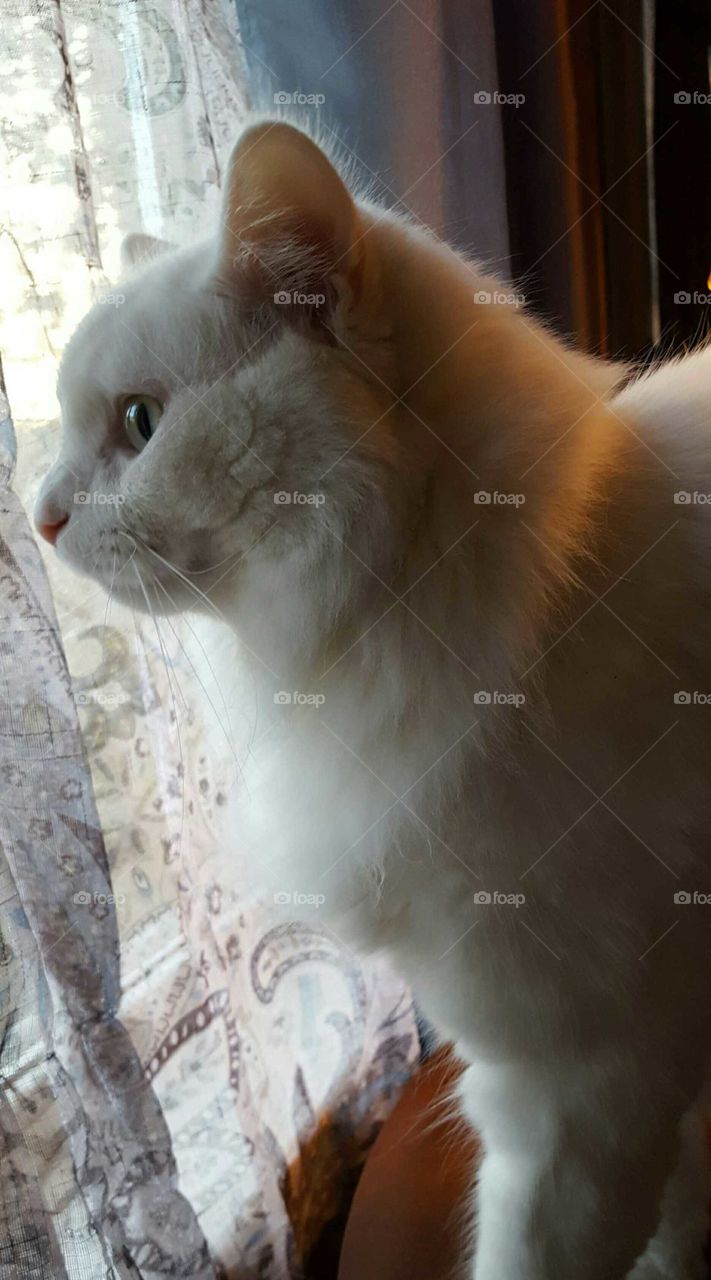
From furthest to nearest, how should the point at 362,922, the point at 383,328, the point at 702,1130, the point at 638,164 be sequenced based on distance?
the point at 638,164 → the point at 702,1130 → the point at 362,922 → the point at 383,328

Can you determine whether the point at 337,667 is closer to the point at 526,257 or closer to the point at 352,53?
the point at 352,53

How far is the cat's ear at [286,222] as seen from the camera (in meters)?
0.65

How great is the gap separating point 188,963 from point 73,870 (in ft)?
1.11

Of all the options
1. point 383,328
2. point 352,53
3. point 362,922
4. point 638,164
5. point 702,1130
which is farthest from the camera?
point 638,164

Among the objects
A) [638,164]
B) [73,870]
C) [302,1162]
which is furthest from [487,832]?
[638,164]

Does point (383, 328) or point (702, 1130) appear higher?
point (383, 328)

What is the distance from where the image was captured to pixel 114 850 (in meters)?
1.02

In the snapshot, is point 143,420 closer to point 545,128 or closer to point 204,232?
point 204,232

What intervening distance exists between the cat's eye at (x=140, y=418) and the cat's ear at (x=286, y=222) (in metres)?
0.11

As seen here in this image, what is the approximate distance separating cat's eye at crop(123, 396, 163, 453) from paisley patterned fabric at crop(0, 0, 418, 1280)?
0.09 meters

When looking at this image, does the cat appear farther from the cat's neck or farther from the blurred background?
the blurred background

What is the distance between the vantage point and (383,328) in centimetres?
71
